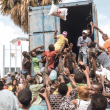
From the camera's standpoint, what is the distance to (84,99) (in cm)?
219

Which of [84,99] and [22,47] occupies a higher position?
[22,47]

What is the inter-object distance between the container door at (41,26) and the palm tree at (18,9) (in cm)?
400

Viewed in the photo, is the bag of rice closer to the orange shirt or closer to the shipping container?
the shipping container

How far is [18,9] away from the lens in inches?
390

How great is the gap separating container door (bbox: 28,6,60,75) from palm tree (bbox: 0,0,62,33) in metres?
4.00

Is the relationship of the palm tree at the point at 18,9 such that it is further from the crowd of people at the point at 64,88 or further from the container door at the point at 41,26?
the crowd of people at the point at 64,88

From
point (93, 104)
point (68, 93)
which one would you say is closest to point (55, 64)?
point (68, 93)

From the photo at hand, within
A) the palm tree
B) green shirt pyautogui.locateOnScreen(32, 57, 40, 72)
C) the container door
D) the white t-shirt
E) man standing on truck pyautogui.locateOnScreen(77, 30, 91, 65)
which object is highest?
the palm tree

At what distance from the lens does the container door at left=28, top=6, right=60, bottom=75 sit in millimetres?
5672

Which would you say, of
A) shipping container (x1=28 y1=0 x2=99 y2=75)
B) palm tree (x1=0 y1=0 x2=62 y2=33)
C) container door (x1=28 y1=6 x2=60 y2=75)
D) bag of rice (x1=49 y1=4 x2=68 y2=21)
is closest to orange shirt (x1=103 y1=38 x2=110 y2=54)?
shipping container (x1=28 y1=0 x2=99 y2=75)

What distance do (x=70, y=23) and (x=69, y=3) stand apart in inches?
106

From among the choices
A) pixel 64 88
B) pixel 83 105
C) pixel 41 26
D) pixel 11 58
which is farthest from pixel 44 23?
pixel 11 58

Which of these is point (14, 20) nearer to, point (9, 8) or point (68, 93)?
point (9, 8)

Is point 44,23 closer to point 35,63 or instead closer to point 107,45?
point 35,63
